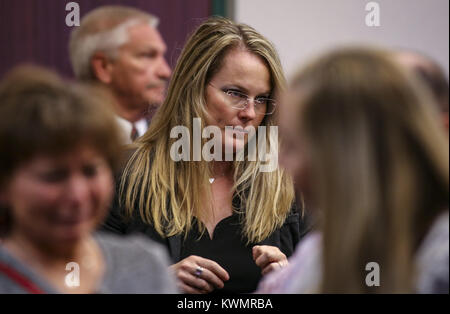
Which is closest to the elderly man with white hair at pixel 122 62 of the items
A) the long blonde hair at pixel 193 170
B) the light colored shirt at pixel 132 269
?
the long blonde hair at pixel 193 170

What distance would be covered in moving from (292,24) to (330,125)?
281 centimetres

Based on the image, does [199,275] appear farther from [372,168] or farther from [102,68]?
[102,68]

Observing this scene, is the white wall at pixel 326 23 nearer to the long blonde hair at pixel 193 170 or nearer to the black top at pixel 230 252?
the long blonde hair at pixel 193 170

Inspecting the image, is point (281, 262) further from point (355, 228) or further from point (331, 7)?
point (331, 7)

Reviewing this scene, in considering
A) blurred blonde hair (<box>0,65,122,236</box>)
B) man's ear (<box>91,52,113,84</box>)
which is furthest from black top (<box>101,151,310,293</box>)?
man's ear (<box>91,52,113,84</box>)

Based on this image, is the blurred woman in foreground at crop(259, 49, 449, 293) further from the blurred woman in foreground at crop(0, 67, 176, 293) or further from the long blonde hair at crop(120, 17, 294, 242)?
the long blonde hair at crop(120, 17, 294, 242)

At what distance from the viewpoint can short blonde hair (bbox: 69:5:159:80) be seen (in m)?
2.53

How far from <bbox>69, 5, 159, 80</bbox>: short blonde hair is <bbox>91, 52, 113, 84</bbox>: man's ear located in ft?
0.06

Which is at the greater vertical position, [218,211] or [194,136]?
[194,136]

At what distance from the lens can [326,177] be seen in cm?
93
